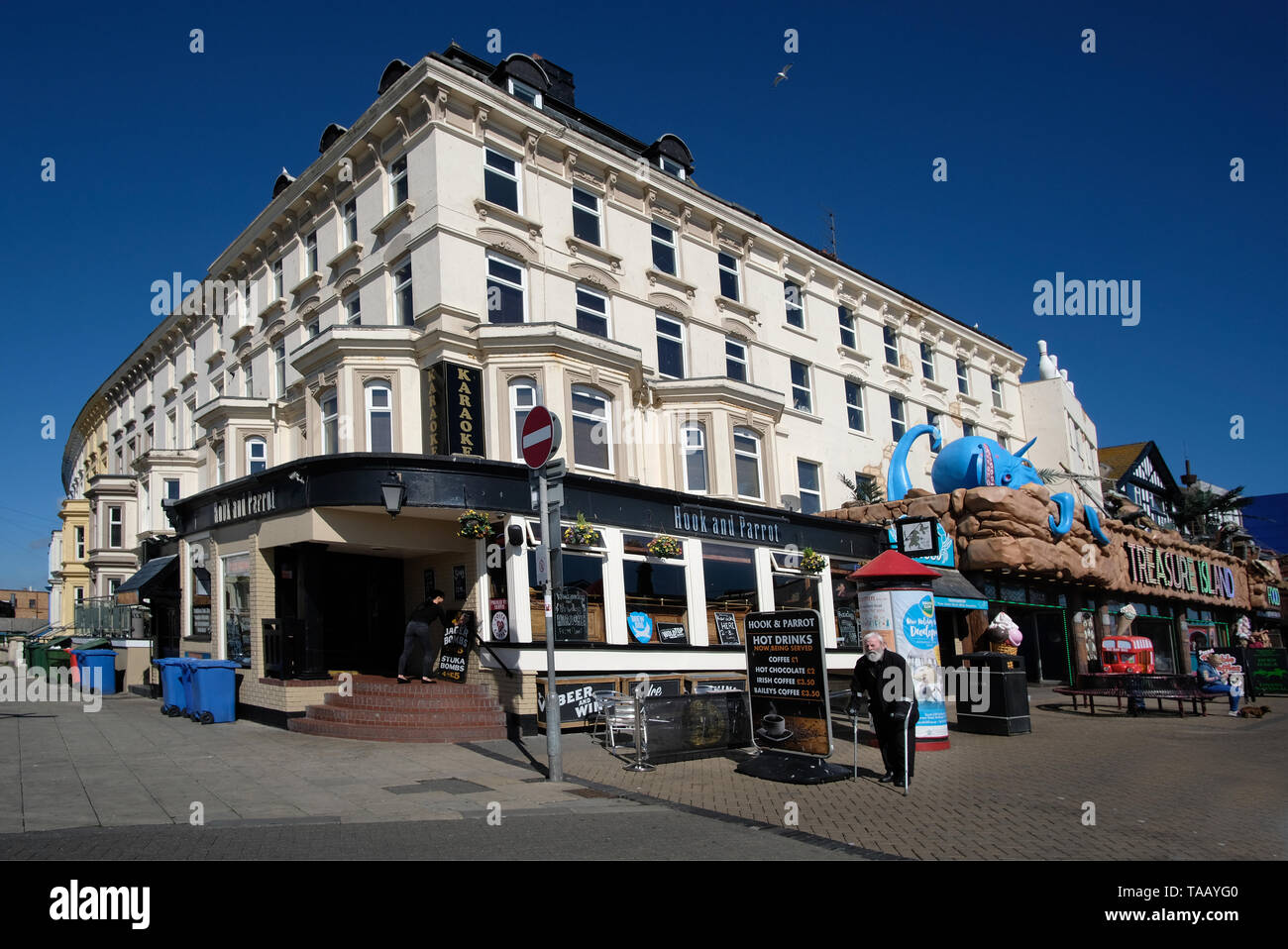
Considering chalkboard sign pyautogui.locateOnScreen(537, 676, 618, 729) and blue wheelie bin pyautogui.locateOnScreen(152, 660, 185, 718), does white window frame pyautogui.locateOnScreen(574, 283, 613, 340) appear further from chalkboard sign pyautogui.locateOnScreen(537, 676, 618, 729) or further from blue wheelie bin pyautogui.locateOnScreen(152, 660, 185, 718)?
blue wheelie bin pyautogui.locateOnScreen(152, 660, 185, 718)

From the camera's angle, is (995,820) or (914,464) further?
(914,464)

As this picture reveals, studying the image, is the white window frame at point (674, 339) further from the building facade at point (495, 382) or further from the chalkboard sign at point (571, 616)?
the chalkboard sign at point (571, 616)

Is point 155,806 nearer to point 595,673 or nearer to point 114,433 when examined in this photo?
point 595,673

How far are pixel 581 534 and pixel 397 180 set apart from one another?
31.7ft

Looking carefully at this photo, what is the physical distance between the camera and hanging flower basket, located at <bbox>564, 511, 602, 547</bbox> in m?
15.5

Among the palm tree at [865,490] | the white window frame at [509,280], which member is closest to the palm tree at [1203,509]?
the palm tree at [865,490]

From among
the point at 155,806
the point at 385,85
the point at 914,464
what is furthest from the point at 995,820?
the point at 914,464

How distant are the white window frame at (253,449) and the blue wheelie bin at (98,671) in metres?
5.32

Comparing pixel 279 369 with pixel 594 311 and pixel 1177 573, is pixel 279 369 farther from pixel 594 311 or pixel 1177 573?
pixel 1177 573

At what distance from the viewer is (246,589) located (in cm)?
1553

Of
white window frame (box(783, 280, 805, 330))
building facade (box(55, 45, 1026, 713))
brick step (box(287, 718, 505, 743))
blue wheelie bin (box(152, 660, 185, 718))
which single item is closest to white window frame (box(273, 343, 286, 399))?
building facade (box(55, 45, 1026, 713))

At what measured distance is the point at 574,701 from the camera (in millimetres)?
13625

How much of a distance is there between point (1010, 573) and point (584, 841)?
63.1 ft

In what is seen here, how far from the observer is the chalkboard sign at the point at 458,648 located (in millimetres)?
14312
